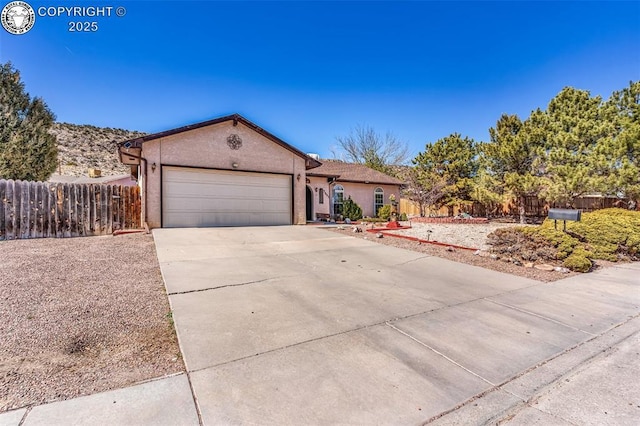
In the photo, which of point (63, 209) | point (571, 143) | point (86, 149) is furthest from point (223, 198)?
point (86, 149)

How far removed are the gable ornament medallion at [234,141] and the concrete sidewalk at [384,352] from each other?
7.43 metres

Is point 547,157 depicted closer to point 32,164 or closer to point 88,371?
point 88,371

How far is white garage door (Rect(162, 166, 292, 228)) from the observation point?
11.3 meters

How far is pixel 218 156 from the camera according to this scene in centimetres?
1205

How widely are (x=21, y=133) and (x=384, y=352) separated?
692 inches

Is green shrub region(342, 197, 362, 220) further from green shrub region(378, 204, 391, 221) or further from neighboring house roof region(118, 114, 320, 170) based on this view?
neighboring house roof region(118, 114, 320, 170)

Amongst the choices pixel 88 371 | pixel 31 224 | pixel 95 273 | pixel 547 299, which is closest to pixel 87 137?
pixel 31 224

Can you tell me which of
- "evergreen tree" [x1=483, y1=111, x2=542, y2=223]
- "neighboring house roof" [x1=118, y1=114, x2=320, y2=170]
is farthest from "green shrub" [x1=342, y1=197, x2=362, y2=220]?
"evergreen tree" [x1=483, y1=111, x2=542, y2=223]

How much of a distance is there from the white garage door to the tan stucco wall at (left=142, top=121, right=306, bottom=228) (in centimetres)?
27

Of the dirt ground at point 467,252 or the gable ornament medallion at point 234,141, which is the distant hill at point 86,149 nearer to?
the gable ornament medallion at point 234,141

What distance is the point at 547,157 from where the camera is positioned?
15.4 meters

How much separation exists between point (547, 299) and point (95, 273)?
7.72m

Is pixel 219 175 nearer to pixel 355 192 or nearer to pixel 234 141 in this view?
pixel 234 141

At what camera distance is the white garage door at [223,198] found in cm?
1128
